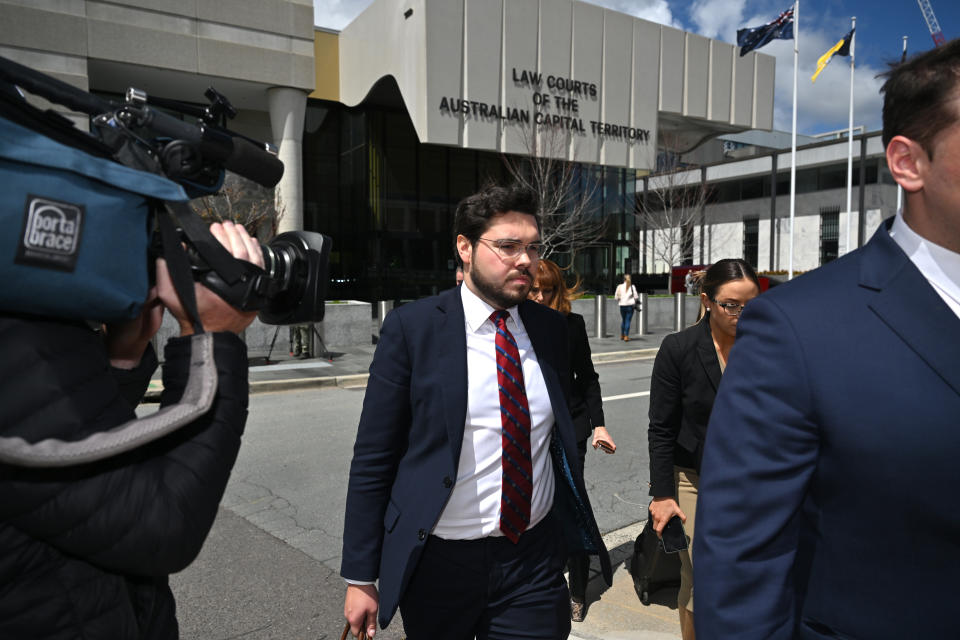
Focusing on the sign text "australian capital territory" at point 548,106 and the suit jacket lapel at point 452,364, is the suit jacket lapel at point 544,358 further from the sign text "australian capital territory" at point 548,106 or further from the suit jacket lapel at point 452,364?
the sign text "australian capital territory" at point 548,106

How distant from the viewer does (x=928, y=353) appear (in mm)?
1277

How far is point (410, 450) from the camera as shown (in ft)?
7.84

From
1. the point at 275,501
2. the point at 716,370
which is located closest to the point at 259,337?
the point at 275,501

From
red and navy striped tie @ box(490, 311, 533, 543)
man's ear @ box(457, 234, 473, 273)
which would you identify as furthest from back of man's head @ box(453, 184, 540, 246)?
red and navy striped tie @ box(490, 311, 533, 543)

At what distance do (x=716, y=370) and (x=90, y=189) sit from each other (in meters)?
2.69

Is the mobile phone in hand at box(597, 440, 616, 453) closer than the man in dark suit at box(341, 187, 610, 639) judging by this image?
No

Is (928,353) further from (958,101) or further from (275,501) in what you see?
(275,501)

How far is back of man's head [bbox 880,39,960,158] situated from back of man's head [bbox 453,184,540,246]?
4.54ft

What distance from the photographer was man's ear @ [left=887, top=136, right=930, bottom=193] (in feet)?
4.42

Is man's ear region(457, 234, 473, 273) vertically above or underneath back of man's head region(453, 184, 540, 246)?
underneath

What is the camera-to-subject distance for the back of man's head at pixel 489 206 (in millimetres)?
2641

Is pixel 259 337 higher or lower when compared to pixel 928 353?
lower

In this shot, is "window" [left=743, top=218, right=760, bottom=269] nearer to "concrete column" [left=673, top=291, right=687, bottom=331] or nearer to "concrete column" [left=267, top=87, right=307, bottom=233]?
"concrete column" [left=673, top=291, right=687, bottom=331]

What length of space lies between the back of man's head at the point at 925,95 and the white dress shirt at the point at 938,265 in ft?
0.60
